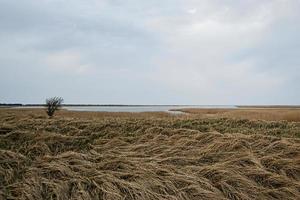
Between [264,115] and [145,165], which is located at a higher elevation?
[264,115]

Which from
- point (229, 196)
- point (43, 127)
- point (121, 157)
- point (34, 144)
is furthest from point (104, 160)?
point (43, 127)

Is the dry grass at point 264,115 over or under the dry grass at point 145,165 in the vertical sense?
over

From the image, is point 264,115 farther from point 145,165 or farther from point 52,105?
point 145,165

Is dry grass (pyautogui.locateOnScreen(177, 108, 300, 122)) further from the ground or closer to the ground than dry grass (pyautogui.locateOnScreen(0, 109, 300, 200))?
further from the ground

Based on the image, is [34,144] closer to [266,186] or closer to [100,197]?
[100,197]

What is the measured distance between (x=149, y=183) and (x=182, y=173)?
78 cm

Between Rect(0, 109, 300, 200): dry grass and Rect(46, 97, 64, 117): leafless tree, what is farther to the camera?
Rect(46, 97, 64, 117): leafless tree

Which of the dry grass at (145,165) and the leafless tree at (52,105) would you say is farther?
the leafless tree at (52,105)

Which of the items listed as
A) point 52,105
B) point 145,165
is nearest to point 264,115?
point 52,105

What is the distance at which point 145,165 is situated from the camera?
24.9 ft

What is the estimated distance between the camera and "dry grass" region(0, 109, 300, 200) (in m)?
6.51

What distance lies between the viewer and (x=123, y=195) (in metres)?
6.37

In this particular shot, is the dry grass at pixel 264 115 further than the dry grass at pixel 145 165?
Yes

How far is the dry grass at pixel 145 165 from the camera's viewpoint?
651cm
